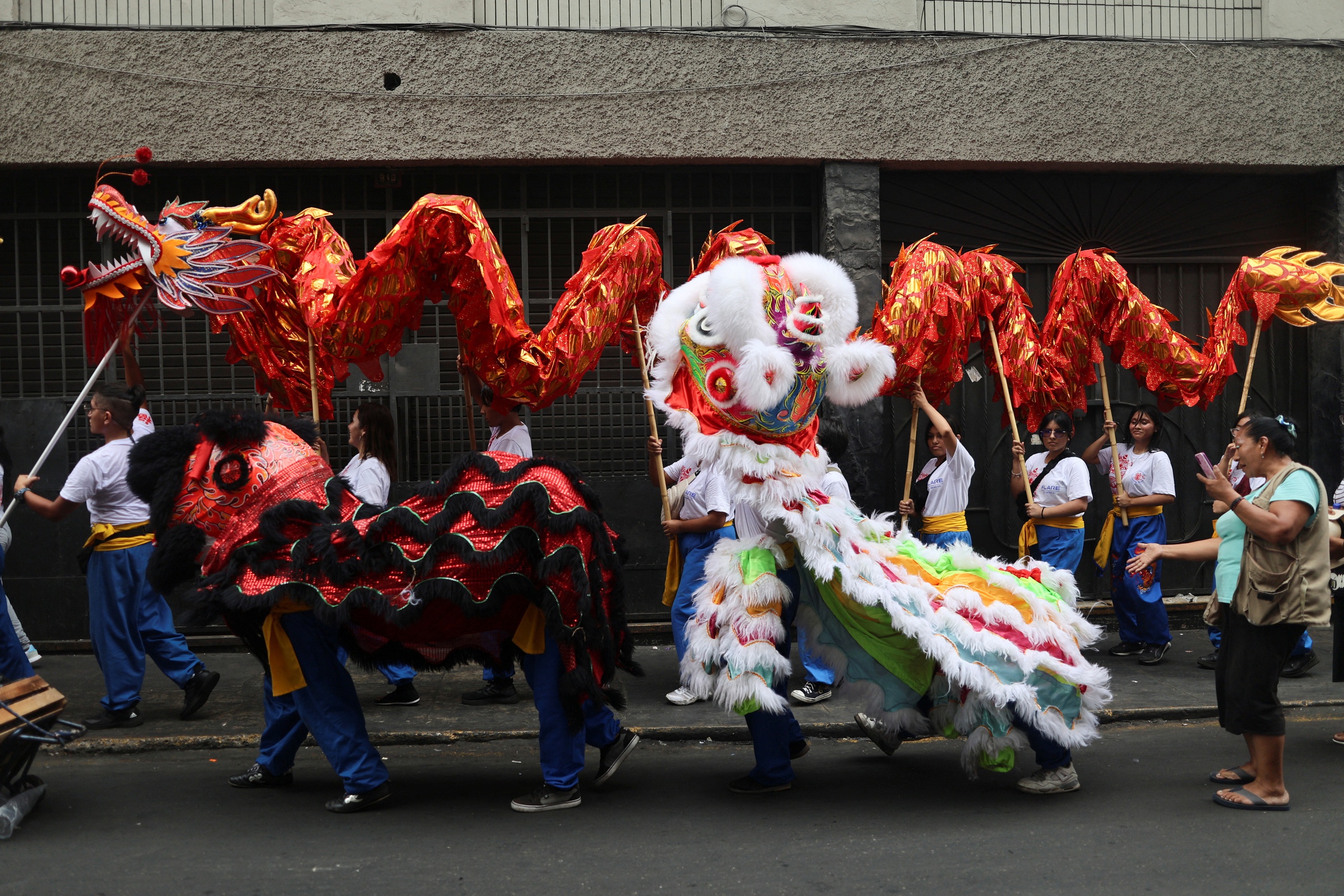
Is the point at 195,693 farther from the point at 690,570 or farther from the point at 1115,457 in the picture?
the point at 1115,457

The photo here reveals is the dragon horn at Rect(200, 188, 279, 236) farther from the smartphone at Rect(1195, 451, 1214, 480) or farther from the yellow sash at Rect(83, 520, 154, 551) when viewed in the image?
the smartphone at Rect(1195, 451, 1214, 480)

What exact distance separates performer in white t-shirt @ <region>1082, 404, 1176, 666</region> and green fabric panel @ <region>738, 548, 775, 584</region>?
3.71 m

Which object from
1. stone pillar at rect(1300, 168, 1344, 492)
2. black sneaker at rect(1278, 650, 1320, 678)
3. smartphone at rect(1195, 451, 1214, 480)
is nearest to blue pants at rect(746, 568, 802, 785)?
smartphone at rect(1195, 451, 1214, 480)

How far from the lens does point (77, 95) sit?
8.17 m

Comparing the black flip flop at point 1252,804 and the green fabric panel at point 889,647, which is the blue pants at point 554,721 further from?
the black flip flop at point 1252,804

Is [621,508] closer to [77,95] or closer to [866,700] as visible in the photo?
[866,700]

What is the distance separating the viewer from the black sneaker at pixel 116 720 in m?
5.95

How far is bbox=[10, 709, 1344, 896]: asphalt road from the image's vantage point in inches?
151

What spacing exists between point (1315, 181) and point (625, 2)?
5922 mm

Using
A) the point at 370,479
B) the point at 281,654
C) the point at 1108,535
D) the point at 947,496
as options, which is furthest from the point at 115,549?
the point at 1108,535

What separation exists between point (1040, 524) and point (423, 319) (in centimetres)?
478

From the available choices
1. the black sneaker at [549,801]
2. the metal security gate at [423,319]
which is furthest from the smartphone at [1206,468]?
the metal security gate at [423,319]

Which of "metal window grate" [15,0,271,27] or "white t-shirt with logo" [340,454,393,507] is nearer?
"white t-shirt with logo" [340,454,393,507]

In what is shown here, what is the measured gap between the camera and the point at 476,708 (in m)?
6.44
